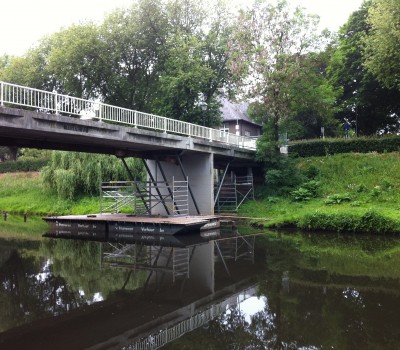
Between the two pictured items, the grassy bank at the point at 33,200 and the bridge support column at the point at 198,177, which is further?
the grassy bank at the point at 33,200

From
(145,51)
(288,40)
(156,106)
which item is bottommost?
(156,106)

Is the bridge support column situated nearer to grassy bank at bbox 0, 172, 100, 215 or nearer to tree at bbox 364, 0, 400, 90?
grassy bank at bbox 0, 172, 100, 215

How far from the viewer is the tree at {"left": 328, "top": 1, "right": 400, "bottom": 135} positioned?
32344mm

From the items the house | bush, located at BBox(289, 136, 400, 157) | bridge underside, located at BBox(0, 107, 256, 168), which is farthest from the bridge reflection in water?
the house

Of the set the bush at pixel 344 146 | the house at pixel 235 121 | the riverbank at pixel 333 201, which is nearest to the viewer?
the riverbank at pixel 333 201

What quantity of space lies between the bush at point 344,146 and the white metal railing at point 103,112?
3.93 m

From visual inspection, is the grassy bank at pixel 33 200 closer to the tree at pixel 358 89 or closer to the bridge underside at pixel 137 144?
the bridge underside at pixel 137 144

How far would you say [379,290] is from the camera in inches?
353

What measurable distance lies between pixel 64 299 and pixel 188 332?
11.0 feet

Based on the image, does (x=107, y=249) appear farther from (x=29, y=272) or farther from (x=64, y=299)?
(x=64, y=299)

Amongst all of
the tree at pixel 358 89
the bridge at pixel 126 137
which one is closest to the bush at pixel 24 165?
the bridge at pixel 126 137

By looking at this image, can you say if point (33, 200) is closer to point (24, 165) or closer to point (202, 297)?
point (24, 165)

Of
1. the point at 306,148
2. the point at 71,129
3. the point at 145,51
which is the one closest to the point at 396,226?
the point at 306,148

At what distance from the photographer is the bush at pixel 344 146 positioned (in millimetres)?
25703
